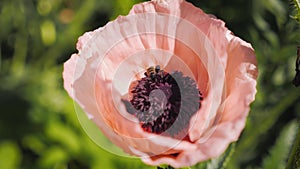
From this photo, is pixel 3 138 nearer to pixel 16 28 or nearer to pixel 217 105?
pixel 16 28

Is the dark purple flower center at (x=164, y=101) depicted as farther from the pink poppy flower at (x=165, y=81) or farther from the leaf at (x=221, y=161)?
the leaf at (x=221, y=161)

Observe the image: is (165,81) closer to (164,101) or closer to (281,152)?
(164,101)

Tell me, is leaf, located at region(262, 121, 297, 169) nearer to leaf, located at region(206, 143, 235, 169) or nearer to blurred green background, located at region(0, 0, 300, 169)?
blurred green background, located at region(0, 0, 300, 169)

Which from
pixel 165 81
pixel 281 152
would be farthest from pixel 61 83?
pixel 165 81

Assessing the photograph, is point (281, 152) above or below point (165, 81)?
below

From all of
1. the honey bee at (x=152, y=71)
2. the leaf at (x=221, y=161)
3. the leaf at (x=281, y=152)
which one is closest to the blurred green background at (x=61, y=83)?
the leaf at (x=281, y=152)
